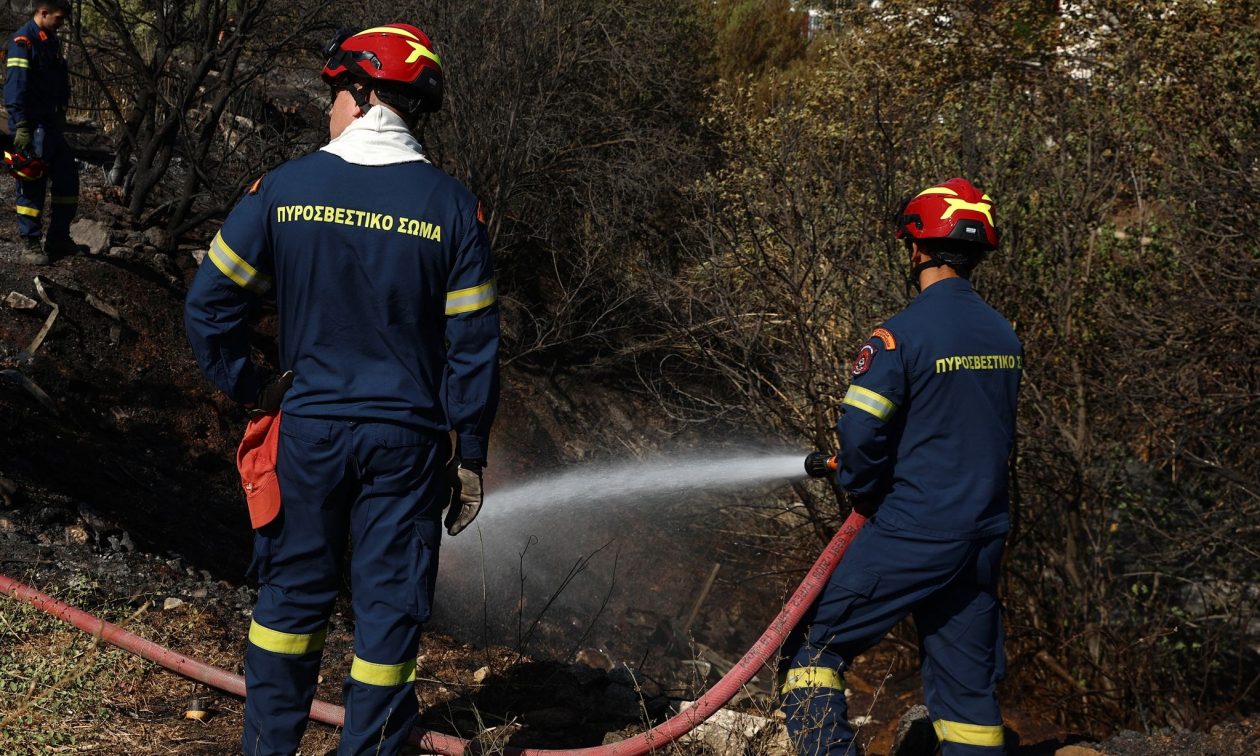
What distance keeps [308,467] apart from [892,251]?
17.0 feet

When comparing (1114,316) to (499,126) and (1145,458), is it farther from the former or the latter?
(499,126)

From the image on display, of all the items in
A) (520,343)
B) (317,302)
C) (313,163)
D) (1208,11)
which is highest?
(1208,11)

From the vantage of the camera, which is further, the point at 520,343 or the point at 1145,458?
the point at 520,343

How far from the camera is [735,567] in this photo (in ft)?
32.7

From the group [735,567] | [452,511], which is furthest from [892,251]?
[452,511]

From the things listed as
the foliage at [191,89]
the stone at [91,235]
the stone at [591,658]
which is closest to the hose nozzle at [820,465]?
the stone at [591,658]

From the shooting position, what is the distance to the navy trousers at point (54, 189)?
8.09m

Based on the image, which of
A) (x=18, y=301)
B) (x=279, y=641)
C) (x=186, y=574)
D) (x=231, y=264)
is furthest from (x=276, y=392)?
(x=18, y=301)

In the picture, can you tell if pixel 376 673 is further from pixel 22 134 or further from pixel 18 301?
pixel 22 134

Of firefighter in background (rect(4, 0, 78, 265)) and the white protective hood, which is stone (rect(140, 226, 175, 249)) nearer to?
firefighter in background (rect(4, 0, 78, 265))

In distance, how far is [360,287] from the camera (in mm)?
2736

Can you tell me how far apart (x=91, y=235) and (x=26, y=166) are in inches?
72.1

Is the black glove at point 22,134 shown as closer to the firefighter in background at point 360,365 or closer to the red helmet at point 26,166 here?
the red helmet at point 26,166

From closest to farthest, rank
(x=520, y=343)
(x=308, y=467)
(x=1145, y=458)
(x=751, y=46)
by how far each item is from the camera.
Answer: (x=308, y=467) < (x=1145, y=458) < (x=520, y=343) < (x=751, y=46)
